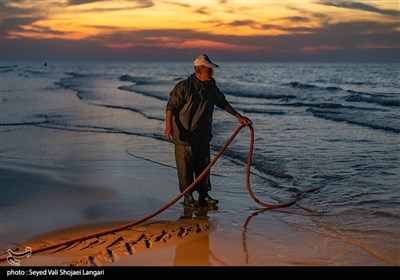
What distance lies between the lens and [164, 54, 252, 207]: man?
19.1 feet

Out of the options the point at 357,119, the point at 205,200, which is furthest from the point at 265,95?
the point at 205,200

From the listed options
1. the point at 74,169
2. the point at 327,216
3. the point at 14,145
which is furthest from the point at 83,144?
the point at 327,216

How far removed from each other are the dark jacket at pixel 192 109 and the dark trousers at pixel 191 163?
0.09 meters

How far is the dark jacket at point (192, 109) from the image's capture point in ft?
19.1

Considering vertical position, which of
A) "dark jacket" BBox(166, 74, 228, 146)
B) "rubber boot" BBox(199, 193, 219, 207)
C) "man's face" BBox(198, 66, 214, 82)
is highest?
"man's face" BBox(198, 66, 214, 82)

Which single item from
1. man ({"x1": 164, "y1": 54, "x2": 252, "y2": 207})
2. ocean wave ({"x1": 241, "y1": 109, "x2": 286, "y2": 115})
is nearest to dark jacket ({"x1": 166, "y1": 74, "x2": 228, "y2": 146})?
man ({"x1": 164, "y1": 54, "x2": 252, "y2": 207})

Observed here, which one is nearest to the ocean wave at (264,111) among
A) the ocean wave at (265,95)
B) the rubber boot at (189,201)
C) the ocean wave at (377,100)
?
the ocean wave at (377,100)

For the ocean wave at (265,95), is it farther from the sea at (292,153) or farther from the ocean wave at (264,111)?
the ocean wave at (264,111)

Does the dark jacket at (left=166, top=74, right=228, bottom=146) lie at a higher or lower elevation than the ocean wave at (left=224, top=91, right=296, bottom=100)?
higher

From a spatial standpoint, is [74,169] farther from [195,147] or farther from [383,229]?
[383,229]

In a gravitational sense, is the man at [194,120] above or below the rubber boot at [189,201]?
above

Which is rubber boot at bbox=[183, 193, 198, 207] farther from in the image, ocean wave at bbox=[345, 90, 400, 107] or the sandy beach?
ocean wave at bbox=[345, 90, 400, 107]

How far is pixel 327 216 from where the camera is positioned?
5793 mm

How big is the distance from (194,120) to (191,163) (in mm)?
535
